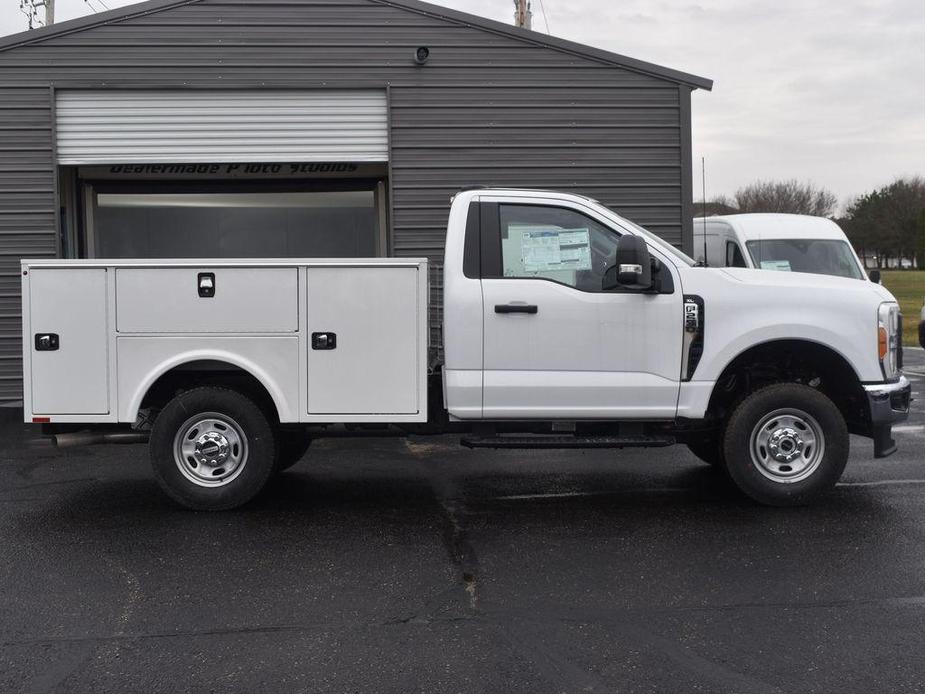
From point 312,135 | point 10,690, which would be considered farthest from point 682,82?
point 10,690

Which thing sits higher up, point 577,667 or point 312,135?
point 312,135

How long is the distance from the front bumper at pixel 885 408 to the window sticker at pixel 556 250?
83.1 inches

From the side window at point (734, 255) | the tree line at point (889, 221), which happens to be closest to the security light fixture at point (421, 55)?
the side window at point (734, 255)

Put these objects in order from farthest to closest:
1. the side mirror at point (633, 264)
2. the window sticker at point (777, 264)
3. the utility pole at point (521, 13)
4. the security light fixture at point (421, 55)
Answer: the utility pole at point (521, 13) < the window sticker at point (777, 264) < the security light fixture at point (421, 55) < the side mirror at point (633, 264)

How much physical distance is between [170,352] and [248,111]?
6639 mm

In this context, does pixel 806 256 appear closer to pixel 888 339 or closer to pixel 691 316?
pixel 888 339

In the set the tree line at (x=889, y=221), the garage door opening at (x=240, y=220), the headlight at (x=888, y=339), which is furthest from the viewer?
the tree line at (x=889, y=221)

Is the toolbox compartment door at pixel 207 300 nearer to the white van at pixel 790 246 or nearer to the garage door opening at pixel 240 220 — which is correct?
the garage door opening at pixel 240 220

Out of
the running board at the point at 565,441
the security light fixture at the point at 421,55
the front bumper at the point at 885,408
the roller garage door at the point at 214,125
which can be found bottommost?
the running board at the point at 565,441

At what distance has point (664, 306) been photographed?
266 inches

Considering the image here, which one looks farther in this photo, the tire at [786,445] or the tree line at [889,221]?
the tree line at [889,221]

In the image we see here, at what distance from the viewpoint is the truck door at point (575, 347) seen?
22.2 feet

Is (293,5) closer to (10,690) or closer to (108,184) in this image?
(108,184)

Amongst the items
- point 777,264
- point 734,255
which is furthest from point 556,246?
point 734,255
